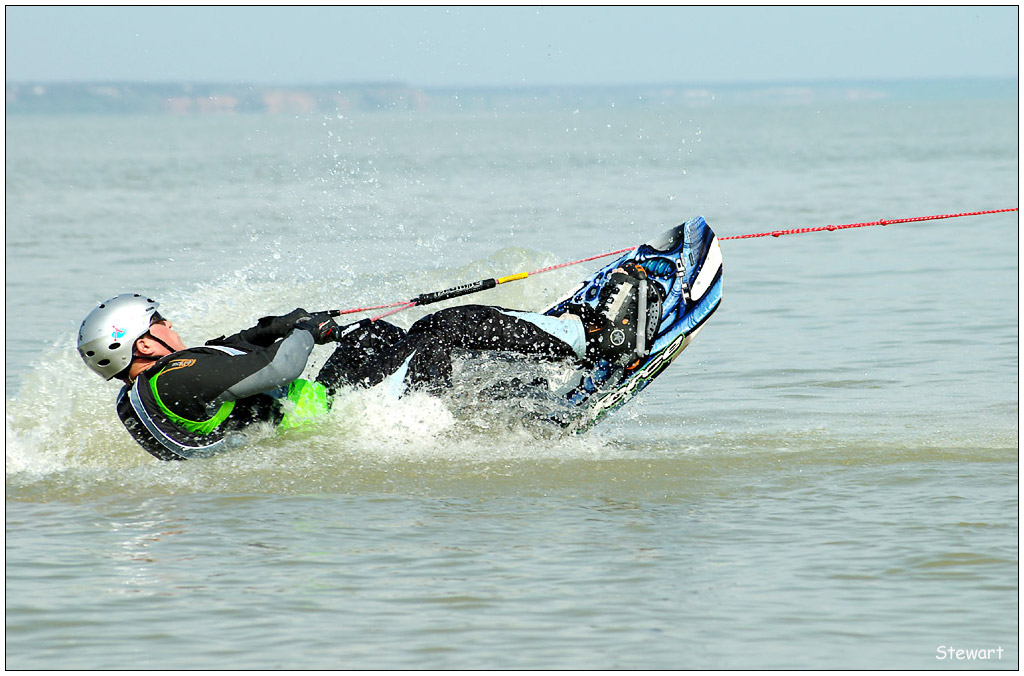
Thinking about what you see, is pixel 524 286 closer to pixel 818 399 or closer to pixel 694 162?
pixel 818 399

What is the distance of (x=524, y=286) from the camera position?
1107 centimetres

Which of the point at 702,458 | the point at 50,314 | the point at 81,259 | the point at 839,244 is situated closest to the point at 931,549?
the point at 702,458

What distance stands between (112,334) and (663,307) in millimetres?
2963

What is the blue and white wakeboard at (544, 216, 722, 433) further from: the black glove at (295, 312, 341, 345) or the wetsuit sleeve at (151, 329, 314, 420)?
the wetsuit sleeve at (151, 329, 314, 420)

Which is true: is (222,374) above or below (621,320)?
below

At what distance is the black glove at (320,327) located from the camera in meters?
6.84

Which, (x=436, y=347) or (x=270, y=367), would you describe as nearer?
(x=270, y=367)

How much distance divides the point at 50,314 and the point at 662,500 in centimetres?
822

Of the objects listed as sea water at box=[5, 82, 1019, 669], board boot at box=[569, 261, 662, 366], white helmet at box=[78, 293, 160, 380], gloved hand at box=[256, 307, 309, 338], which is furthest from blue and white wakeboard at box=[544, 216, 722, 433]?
white helmet at box=[78, 293, 160, 380]

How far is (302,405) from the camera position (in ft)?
23.0

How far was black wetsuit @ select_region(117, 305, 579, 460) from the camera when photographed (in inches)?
256

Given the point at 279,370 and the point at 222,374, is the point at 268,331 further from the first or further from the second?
the point at 222,374

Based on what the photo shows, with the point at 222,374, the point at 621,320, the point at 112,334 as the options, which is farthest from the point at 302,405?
the point at 621,320

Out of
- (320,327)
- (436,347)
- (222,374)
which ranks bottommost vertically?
(222,374)
